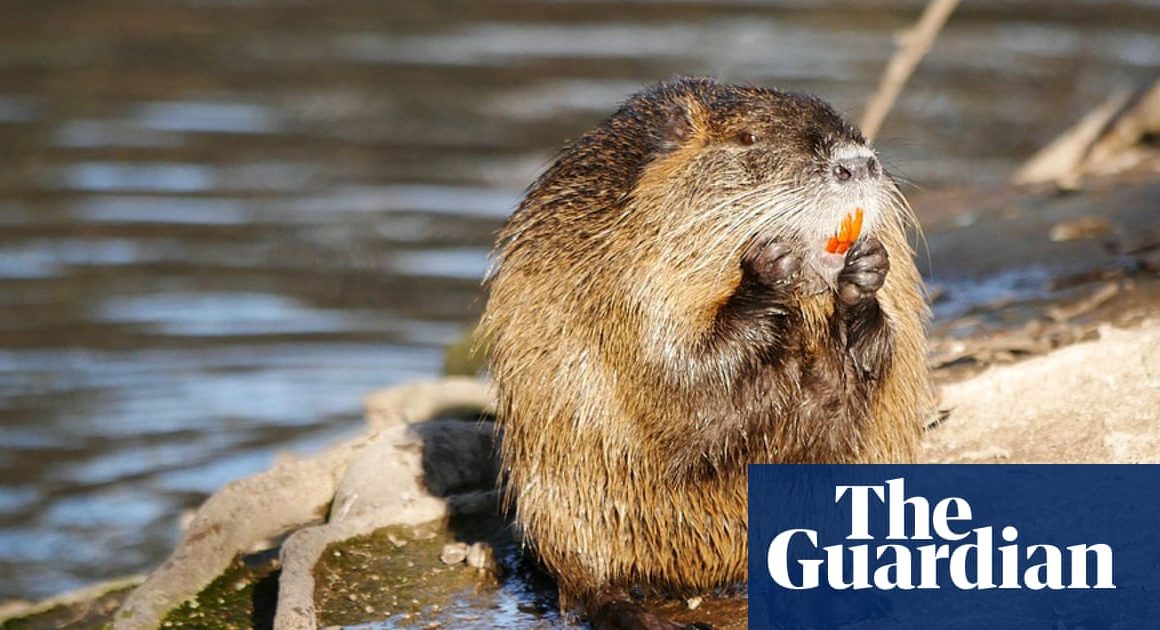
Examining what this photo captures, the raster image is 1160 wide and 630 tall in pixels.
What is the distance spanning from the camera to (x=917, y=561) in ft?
14.4

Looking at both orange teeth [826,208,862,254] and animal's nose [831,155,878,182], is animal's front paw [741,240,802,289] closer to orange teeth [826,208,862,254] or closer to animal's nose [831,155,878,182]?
orange teeth [826,208,862,254]

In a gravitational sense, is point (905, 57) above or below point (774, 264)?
above

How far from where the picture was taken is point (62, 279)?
9.98 m

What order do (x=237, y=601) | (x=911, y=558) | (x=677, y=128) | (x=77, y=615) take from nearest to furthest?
1. (x=677, y=128)
2. (x=911, y=558)
3. (x=237, y=601)
4. (x=77, y=615)

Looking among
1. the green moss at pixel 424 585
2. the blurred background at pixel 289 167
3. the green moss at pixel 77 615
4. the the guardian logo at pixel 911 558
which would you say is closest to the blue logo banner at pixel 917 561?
the the guardian logo at pixel 911 558

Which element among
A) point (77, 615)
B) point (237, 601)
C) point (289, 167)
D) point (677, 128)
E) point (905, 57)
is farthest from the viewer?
point (289, 167)

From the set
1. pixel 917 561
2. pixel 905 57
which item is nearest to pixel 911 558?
pixel 917 561

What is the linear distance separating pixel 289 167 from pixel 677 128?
7607 millimetres

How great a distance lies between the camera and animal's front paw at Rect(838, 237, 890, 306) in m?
3.96

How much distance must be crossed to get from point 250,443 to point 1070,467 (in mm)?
4354

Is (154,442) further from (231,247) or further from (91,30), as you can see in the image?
(91,30)

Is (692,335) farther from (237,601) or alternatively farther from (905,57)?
(905,57)

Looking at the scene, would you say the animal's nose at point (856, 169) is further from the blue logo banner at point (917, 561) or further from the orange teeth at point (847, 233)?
the blue logo banner at point (917, 561)

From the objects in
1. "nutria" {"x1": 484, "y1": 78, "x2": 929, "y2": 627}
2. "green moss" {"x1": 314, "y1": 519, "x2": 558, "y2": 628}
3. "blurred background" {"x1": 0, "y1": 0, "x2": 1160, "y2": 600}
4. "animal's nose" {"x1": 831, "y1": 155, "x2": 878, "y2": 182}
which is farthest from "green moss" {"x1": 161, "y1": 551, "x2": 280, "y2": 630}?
"animal's nose" {"x1": 831, "y1": 155, "x2": 878, "y2": 182}
